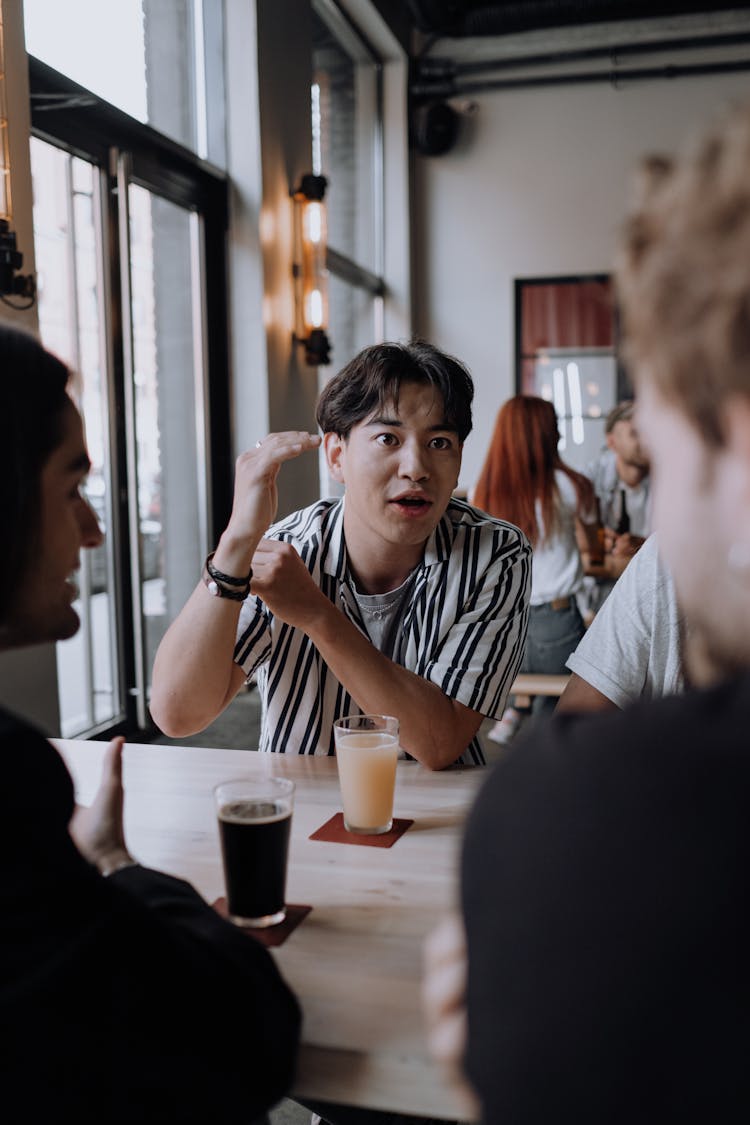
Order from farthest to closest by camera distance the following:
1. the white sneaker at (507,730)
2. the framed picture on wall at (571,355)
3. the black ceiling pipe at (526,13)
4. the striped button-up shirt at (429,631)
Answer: the framed picture on wall at (571,355)
the black ceiling pipe at (526,13)
the white sneaker at (507,730)
the striped button-up shirt at (429,631)

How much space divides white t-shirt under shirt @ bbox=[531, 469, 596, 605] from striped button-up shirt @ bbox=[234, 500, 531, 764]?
6.02ft

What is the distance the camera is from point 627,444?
4.26 m

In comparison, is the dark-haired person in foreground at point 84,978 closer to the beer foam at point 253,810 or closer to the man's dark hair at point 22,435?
the man's dark hair at point 22,435

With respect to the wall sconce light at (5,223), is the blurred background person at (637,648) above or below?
below

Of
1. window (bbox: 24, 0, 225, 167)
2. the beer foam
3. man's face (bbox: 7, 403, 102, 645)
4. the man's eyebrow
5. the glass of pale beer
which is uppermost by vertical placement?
window (bbox: 24, 0, 225, 167)

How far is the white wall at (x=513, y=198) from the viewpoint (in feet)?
22.3

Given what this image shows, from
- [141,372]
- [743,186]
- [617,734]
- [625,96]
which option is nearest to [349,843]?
[617,734]

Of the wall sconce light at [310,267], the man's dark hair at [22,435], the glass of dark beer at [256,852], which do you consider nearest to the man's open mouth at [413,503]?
the glass of dark beer at [256,852]

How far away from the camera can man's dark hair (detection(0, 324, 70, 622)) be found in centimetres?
76

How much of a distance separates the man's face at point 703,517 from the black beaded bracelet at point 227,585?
940 millimetres

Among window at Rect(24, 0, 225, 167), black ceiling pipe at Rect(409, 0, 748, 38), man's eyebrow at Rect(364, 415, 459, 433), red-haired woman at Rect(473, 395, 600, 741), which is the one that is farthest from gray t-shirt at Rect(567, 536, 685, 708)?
black ceiling pipe at Rect(409, 0, 748, 38)

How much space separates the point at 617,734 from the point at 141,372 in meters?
3.60

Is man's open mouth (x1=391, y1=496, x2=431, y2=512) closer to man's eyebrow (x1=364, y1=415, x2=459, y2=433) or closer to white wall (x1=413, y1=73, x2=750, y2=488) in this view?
man's eyebrow (x1=364, y1=415, x2=459, y2=433)

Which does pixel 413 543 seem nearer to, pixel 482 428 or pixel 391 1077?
pixel 391 1077
